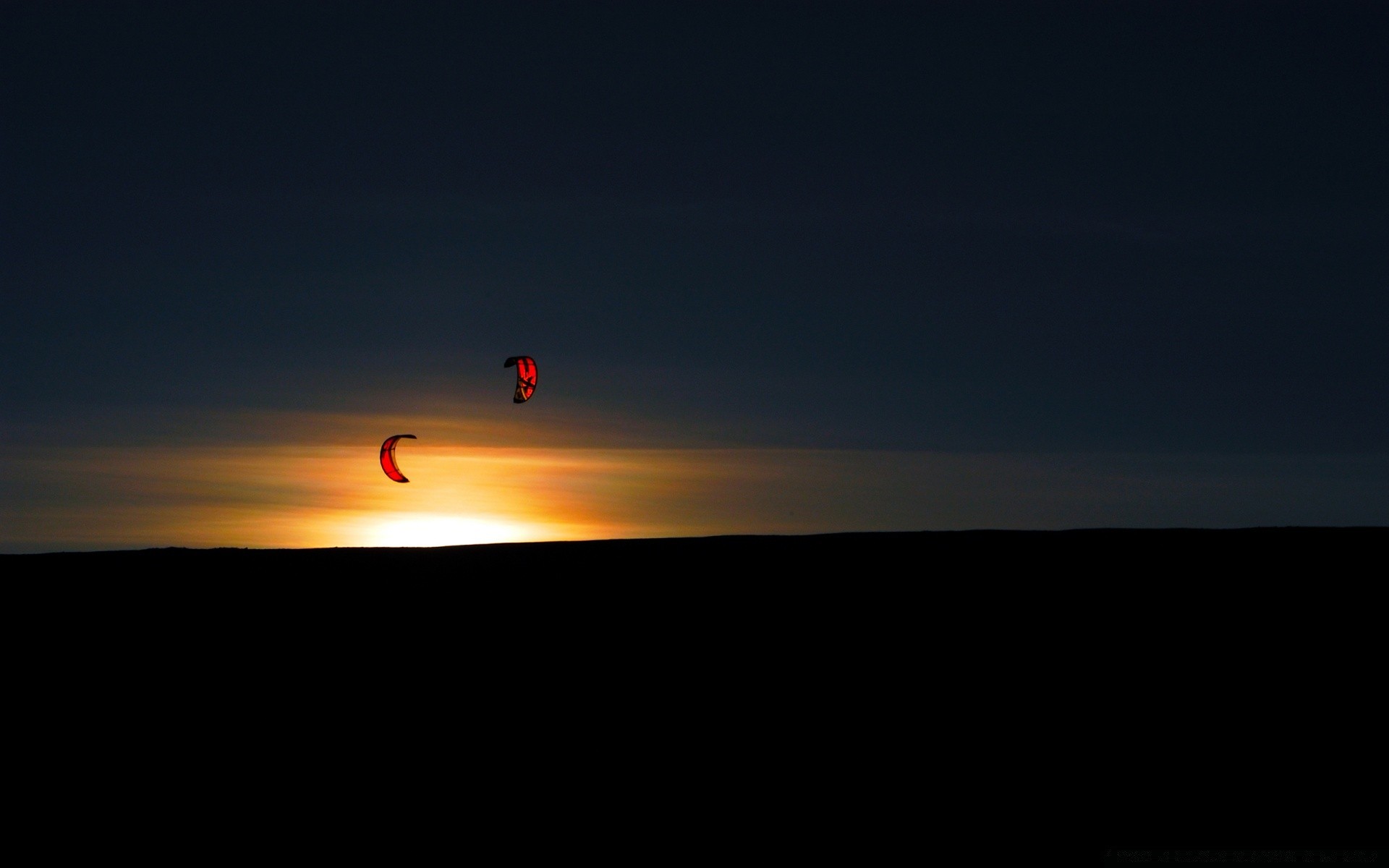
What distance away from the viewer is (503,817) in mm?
11023

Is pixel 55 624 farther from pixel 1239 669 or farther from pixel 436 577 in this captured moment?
pixel 1239 669

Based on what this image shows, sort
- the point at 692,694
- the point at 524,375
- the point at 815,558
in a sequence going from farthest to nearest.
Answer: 1. the point at 524,375
2. the point at 815,558
3. the point at 692,694

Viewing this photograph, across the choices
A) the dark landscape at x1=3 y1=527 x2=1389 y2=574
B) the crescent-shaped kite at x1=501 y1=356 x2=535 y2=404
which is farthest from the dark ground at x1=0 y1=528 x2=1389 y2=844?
the crescent-shaped kite at x1=501 y1=356 x2=535 y2=404

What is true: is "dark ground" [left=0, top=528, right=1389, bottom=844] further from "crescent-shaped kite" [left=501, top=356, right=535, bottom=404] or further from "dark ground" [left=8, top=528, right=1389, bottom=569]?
"crescent-shaped kite" [left=501, top=356, right=535, bottom=404]

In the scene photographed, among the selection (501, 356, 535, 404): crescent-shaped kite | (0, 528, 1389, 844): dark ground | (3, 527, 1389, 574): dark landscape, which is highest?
(501, 356, 535, 404): crescent-shaped kite

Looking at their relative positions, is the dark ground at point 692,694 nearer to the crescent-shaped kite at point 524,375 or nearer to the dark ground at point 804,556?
the dark ground at point 804,556

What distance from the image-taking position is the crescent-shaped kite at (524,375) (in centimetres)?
2547

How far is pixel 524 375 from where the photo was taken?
27.1 m

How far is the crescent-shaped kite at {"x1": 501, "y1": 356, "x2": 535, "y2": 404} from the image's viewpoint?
25469mm

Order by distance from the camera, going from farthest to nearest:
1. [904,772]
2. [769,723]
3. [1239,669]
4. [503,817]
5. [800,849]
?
[1239,669]
[769,723]
[904,772]
[503,817]
[800,849]

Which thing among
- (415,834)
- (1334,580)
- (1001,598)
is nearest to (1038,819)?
(415,834)

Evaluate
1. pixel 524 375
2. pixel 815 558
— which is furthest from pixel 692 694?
pixel 524 375

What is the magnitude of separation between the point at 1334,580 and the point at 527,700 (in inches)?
478

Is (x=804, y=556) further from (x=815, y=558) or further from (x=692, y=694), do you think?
(x=692, y=694)
